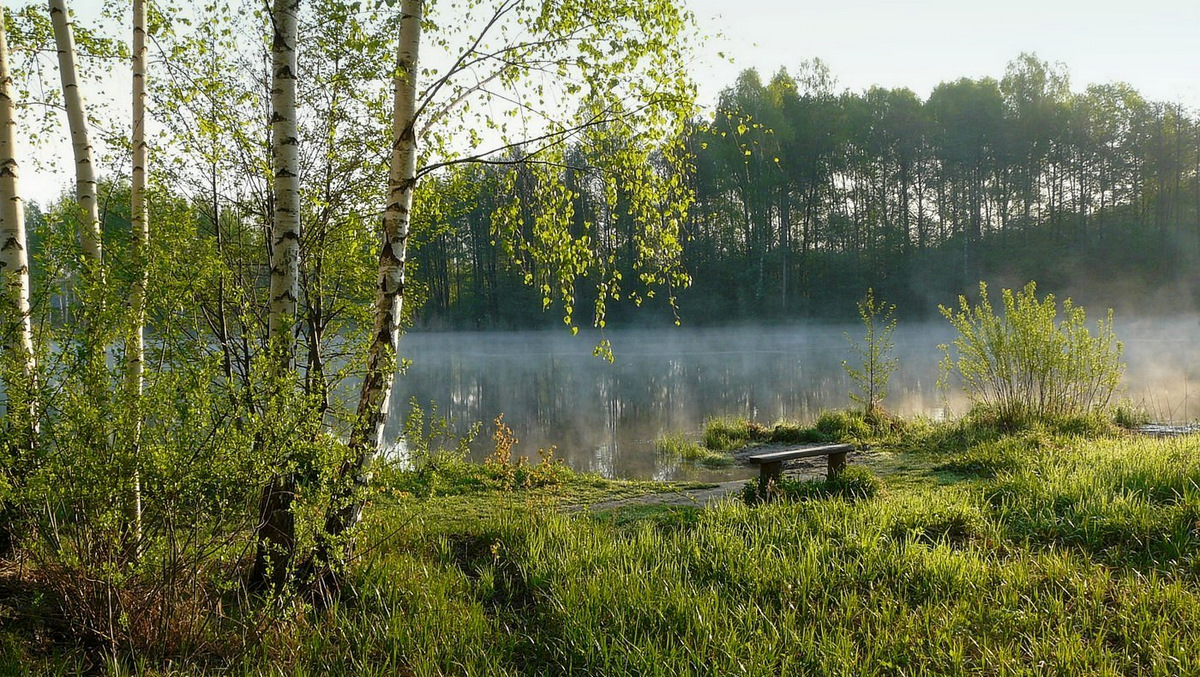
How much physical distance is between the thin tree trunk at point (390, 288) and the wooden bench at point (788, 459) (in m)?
3.41

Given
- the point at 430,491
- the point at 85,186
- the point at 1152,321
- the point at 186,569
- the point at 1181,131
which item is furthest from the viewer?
the point at 1181,131

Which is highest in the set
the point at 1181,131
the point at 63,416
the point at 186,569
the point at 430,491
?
the point at 1181,131

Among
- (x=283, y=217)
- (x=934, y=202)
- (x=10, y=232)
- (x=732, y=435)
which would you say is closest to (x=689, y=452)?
(x=732, y=435)

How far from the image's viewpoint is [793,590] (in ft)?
12.6

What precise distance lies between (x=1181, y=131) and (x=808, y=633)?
47.0 metres

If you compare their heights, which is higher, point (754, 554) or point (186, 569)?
point (186, 569)

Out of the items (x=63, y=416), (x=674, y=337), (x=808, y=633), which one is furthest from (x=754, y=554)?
(x=674, y=337)

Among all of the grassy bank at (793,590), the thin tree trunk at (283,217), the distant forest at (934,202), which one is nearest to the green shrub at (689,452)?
the grassy bank at (793,590)

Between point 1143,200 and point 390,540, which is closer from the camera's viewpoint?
point 390,540

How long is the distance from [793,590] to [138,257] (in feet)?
12.7

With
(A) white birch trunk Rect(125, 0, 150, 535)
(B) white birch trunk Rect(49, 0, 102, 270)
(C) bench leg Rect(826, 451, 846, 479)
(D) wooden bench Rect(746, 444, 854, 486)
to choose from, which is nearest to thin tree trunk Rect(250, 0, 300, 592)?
(A) white birch trunk Rect(125, 0, 150, 535)

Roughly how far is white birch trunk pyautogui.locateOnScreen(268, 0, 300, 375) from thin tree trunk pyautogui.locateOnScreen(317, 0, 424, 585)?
44 centimetres

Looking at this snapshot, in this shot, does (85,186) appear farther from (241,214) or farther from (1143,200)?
(1143,200)

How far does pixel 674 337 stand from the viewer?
39250 mm
